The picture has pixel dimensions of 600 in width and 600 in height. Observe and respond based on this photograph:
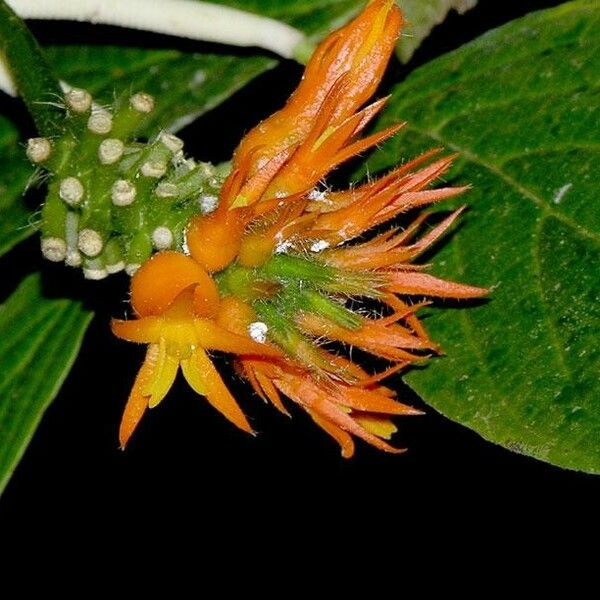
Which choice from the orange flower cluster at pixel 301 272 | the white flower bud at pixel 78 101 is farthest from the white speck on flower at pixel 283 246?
the white flower bud at pixel 78 101

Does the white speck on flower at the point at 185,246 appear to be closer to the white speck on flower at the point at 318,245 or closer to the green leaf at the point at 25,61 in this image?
the white speck on flower at the point at 318,245

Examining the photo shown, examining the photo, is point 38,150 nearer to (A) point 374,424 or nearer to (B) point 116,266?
(B) point 116,266

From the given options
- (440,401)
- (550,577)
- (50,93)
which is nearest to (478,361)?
(440,401)

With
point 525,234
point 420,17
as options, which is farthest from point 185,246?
point 420,17

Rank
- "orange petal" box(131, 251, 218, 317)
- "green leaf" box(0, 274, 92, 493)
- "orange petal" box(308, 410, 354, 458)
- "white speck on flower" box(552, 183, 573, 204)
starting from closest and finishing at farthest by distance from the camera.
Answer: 1. "orange petal" box(131, 251, 218, 317)
2. "orange petal" box(308, 410, 354, 458)
3. "white speck on flower" box(552, 183, 573, 204)
4. "green leaf" box(0, 274, 92, 493)

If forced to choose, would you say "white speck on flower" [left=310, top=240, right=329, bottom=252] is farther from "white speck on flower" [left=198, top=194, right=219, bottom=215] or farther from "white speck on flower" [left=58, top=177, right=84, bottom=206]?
"white speck on flower" [left=58, top=177, right=84, bottom=206]

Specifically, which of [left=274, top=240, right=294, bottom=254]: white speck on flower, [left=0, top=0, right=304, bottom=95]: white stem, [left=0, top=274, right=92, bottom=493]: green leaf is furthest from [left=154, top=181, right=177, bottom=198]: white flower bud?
[left=0, top=274, right=92, bottom=493]: green leaf
